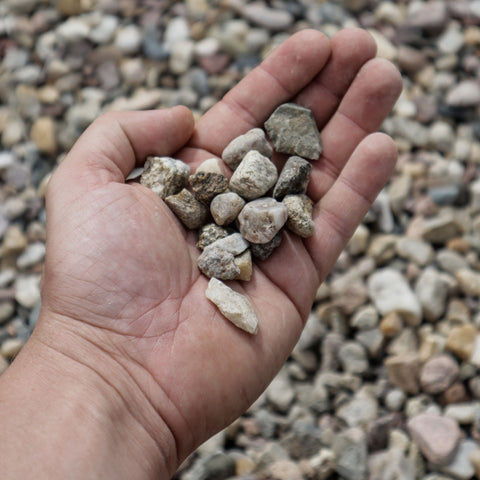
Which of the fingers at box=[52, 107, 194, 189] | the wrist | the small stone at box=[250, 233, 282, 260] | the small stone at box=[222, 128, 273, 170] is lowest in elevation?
the wrist

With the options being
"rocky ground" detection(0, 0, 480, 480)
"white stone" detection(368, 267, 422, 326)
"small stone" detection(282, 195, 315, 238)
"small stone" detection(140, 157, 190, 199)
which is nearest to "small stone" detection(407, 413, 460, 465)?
"rocky ground" detection(0, 0, 480, 480)

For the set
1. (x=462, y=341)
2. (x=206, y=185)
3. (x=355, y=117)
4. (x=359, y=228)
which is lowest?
(x=462, y=341)

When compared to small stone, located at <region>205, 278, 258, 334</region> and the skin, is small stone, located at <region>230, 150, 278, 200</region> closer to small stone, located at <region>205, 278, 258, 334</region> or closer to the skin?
A: the skin

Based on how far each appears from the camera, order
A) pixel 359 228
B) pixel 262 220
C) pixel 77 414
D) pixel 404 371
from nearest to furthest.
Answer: pixel 77 414 < pixel 262 220 < pixel 404 371 < pixel 359 228

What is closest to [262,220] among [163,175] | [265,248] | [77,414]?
[265,248]

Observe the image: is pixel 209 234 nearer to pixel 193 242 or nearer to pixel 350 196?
pixel 193 242

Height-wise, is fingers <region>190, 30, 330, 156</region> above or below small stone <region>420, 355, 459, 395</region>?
above

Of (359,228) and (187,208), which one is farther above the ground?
(187,208)
